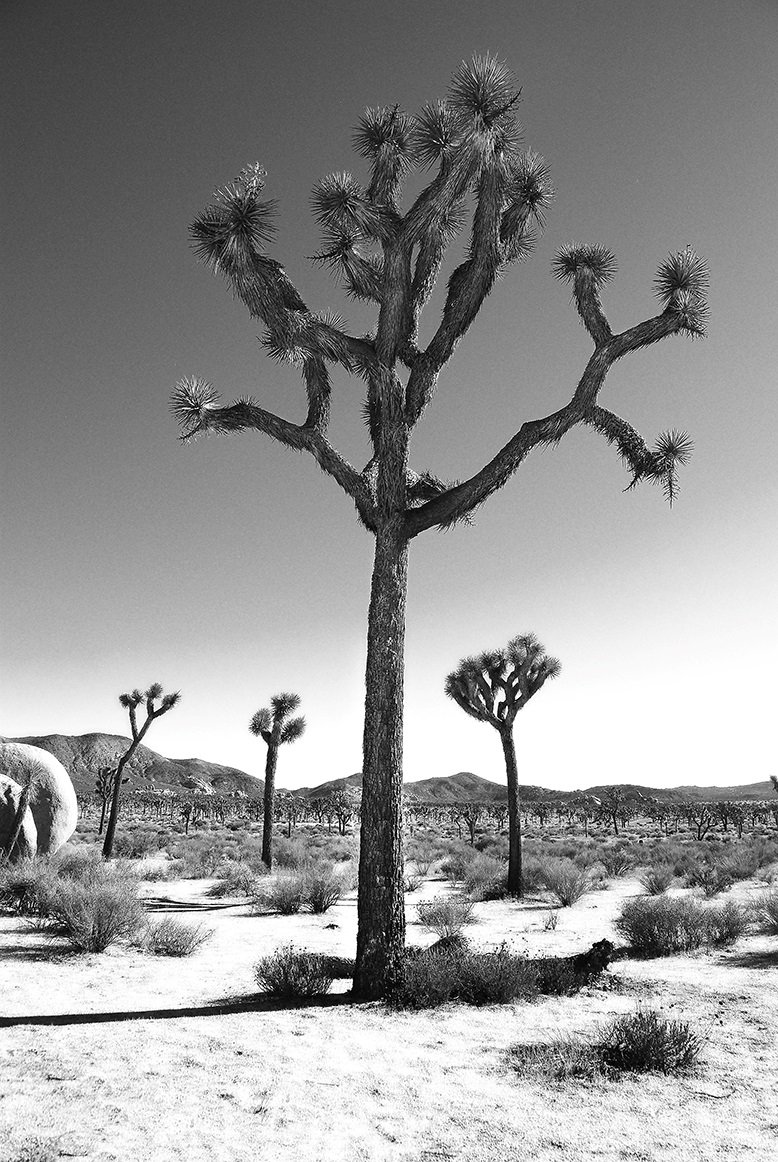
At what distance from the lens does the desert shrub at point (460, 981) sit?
21.3 ft

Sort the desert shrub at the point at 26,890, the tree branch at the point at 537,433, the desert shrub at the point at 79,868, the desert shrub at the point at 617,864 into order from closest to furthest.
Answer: the tree branch at the point at 537,433 → the desert shrub at the point at 26,890 → the desert shrub at the point at 79,868 → the desert shrub at the point at 617,864

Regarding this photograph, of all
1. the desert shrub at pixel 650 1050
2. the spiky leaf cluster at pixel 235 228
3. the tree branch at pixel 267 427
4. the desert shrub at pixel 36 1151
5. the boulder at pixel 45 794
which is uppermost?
the spiky leaf cluster at pixel 235 228

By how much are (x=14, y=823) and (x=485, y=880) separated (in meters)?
10.9

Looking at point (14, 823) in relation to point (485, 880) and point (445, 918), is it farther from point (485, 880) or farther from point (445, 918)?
point (485, 880)

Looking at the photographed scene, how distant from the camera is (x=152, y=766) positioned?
12812 centimetres

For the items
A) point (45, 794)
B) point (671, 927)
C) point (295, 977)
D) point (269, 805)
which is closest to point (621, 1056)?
point (295, 977)

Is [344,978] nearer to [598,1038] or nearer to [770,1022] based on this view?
[598,1038]

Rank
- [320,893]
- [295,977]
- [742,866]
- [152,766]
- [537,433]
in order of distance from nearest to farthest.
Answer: [295,977] < [537,433] < [320,893] < [742,866] < [152,766]

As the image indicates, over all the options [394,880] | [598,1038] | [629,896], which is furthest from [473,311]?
[629,896]

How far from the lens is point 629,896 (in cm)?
1519

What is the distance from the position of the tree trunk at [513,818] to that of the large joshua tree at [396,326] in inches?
343

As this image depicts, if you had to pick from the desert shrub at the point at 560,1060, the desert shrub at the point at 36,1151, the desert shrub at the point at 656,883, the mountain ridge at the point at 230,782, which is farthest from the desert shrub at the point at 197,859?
the mountain ridge at the point at 230,782

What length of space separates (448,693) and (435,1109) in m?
12.5

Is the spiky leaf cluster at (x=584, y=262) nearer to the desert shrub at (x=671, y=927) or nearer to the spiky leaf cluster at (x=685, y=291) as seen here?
the spiky leaf cluster at (x=685, y=291)
